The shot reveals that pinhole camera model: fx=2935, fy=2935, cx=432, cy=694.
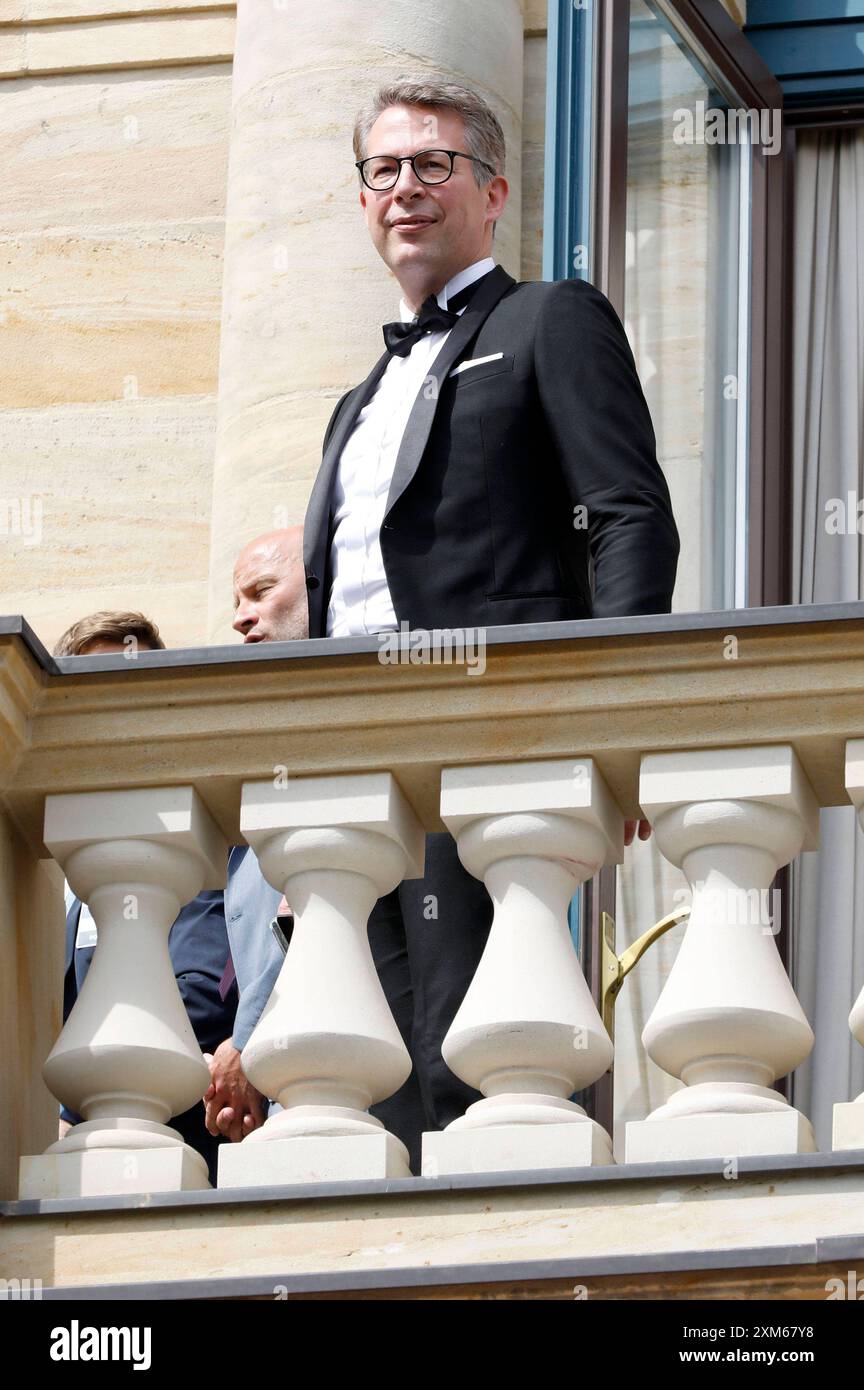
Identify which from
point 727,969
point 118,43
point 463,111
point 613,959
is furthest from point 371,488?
point 118,43

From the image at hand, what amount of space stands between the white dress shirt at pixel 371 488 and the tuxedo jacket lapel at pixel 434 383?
0.03 meters

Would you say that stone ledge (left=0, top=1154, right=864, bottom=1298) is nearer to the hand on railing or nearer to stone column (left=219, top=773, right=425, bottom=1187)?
stone column (left=219, top=773, right=425, bottom=1187)

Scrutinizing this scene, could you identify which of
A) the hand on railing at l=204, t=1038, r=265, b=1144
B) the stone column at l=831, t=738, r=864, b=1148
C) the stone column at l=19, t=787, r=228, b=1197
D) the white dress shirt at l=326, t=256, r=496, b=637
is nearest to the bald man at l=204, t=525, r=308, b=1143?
the hand on railing at l=204, t=1038, r=265, b=1144

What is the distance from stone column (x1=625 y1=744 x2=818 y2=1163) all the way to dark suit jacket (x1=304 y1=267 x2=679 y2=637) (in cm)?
60

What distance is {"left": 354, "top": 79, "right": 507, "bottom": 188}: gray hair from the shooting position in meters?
4.12

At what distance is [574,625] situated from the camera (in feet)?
10.5

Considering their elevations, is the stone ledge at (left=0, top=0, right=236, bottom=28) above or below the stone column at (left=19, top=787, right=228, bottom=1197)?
above

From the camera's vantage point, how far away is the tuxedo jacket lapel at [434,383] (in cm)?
391

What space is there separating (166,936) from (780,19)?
14.4 feet

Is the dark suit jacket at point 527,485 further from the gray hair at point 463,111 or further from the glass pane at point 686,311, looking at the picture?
the glass pane at point 686,311

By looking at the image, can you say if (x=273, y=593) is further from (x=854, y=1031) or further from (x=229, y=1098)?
(x=854, y=1031)

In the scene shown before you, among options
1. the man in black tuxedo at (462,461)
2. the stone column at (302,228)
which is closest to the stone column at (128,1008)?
the man in black tuxedo at (462,461)

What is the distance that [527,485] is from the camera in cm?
388

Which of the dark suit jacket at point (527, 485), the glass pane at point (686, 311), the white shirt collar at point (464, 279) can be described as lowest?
the dark suit jacket at point (527, 485)
